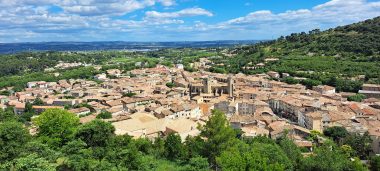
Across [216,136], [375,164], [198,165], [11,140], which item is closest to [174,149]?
[216,136]

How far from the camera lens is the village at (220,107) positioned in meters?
36.1

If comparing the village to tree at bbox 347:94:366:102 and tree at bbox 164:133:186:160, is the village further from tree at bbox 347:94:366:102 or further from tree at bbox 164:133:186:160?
tree at bbox 164:133:186:160

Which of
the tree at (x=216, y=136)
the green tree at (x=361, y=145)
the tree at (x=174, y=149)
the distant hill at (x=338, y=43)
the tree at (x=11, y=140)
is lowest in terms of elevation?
the green tree at (x=361, y=145)

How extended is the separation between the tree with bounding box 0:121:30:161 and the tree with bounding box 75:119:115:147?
3780 mm

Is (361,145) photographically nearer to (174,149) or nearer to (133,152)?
(174,149)

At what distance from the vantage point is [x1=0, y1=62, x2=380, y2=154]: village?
3609 cm

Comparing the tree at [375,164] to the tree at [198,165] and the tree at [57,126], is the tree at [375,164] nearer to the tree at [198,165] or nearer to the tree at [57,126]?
the tree at [198,165]

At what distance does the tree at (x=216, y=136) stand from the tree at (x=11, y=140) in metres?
13.0

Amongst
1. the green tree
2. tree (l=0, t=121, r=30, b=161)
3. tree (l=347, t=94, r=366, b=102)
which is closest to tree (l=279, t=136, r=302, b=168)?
the green tree

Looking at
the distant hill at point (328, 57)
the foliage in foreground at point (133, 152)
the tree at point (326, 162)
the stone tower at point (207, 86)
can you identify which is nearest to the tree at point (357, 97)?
the distant hill at point (328, 57)

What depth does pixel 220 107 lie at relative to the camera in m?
47.8

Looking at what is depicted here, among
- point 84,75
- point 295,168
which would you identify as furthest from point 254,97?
point 84,75

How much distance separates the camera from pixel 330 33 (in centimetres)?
10425

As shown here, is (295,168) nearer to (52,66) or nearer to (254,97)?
(254,97)
